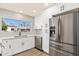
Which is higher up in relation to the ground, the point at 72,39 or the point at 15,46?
the point at 72,39

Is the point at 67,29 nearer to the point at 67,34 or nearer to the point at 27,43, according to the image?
the point at 67,34

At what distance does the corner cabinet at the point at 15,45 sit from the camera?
8.19 feet

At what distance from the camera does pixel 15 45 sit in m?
2.80

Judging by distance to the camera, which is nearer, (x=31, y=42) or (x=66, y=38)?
(x=66, y=38)

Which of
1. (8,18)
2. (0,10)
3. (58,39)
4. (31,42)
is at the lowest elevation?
(31,42)

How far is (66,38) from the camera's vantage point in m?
1.63

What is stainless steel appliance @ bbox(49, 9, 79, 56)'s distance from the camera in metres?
1.48

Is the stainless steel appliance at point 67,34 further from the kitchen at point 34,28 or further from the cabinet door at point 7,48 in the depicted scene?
the cabinet door at point 7,48

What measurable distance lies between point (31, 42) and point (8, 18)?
5.38 ft

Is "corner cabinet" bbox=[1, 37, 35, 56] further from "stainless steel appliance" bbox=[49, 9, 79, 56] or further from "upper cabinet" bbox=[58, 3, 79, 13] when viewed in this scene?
"upper cabinet" bbox=[58, 3, 79, 13]

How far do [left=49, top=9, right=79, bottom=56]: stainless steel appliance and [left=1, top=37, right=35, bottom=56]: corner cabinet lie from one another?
1663mm

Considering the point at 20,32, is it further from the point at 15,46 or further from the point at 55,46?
the point at 55,46

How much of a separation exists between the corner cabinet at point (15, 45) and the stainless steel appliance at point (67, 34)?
166cm

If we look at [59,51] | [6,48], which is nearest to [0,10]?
[6,48]
